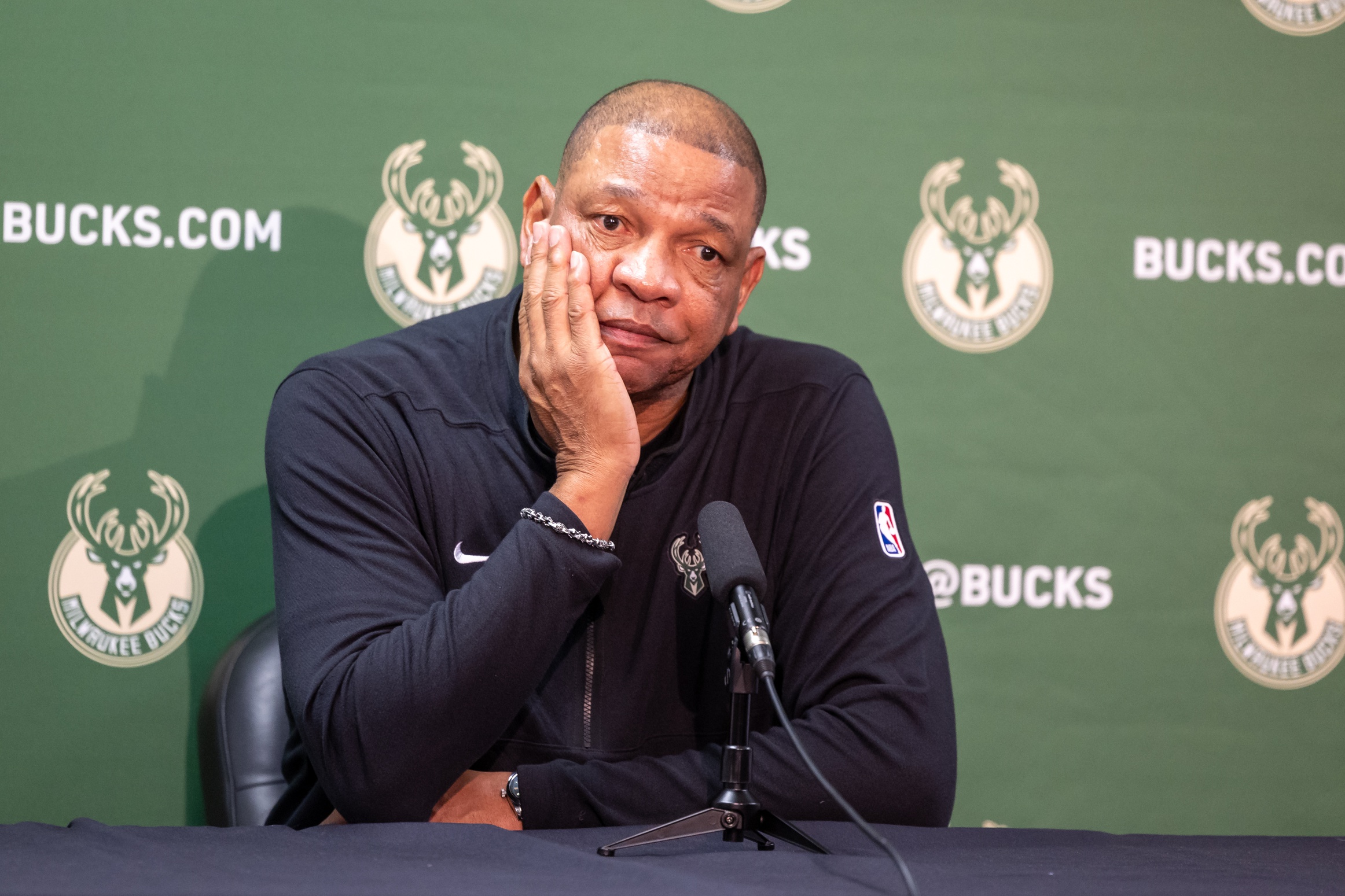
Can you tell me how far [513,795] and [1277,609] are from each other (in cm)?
187

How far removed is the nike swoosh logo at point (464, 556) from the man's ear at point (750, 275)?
54cm

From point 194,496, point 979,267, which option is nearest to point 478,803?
point 194,496

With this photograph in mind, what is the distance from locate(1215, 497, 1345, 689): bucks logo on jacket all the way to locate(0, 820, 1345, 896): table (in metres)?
1.37

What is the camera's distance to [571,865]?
104cm

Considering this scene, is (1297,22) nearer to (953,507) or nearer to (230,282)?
(953,507)

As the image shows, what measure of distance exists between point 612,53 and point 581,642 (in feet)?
4.30

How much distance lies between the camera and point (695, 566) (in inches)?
69.7

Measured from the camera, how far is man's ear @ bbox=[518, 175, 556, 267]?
1.82 m

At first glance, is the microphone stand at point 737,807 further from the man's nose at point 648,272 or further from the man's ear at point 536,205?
the man's ear at point 536,205

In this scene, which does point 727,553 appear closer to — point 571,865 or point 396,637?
point 571,865


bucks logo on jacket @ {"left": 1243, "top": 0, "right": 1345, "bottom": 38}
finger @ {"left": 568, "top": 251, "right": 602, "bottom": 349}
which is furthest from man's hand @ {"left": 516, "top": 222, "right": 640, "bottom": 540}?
bucks logo on jacket @ {"left": 1243, "top": 0, "right": 1345, "bottom": 38}

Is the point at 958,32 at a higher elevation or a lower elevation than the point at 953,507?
higher

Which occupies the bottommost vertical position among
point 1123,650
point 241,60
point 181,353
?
point 1123,650

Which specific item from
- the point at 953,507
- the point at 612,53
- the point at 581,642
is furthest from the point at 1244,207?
the point at 581,642
